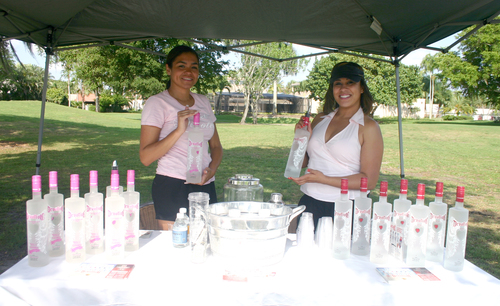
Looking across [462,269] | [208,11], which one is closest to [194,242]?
[462,269]

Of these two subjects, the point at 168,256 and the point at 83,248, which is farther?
the point at 168,256

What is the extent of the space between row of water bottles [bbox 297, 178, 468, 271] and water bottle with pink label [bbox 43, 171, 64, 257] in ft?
3.82

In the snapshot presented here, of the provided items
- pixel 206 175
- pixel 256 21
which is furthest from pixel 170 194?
pixel 256 21

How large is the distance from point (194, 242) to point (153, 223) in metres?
1.80

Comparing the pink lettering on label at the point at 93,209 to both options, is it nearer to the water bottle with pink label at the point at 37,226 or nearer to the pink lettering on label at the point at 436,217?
the water bottle with pink label at the point at 37,226

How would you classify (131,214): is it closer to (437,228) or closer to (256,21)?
(437,228)

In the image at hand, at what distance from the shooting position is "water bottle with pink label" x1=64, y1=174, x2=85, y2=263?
1.48 metres

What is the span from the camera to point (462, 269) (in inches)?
62.9

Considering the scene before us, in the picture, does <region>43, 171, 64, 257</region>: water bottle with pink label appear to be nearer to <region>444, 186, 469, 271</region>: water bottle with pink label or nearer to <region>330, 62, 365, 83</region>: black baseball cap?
<region>444, 186, 469, 271</region>: water bottle with pink label

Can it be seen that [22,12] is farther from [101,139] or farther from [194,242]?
[101,139]

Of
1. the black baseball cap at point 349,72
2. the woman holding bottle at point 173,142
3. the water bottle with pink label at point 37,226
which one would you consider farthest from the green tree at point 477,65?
the water bottle with pink label at point 37,226

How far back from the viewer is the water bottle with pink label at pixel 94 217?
5.07 ft

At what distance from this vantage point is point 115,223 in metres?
1.54

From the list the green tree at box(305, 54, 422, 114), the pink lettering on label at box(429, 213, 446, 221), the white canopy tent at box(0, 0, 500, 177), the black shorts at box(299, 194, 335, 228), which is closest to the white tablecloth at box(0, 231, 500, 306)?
the pink lettering on label at box(429, 213, 446, 221)
